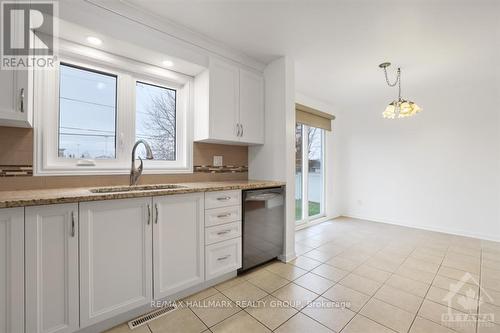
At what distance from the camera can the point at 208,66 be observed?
2281mm

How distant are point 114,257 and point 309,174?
11.3 feet

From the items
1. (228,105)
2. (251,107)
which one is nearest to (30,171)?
(228,105)

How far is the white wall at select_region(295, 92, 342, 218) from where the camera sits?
4.56 metres

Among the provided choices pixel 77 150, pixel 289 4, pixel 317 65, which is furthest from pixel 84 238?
pixel 317 65

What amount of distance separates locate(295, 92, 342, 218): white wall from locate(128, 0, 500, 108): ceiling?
167cm

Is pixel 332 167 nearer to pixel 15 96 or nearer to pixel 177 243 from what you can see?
pixel 177 243

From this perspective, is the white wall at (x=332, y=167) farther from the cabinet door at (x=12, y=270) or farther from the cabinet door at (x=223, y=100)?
the cabinet door at (x=12, y=270)

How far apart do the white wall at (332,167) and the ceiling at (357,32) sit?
→ 5.48 feet

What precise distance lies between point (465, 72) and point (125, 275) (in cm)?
448

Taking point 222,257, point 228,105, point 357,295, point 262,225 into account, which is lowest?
point 357,295

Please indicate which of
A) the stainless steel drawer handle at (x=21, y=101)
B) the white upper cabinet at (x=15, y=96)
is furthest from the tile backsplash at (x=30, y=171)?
the stainless steel drawer handle at (x=21, y=101)

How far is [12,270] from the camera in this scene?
3.78 feet

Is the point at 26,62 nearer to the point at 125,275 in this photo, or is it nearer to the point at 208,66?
the point at 208,66

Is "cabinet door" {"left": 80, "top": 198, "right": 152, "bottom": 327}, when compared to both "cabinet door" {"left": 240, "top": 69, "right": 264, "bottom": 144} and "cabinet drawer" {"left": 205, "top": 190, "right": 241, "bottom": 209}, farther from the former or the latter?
"cabinet door" {"left": 240, "top": 69, "right": 264, "bottom": 144}
